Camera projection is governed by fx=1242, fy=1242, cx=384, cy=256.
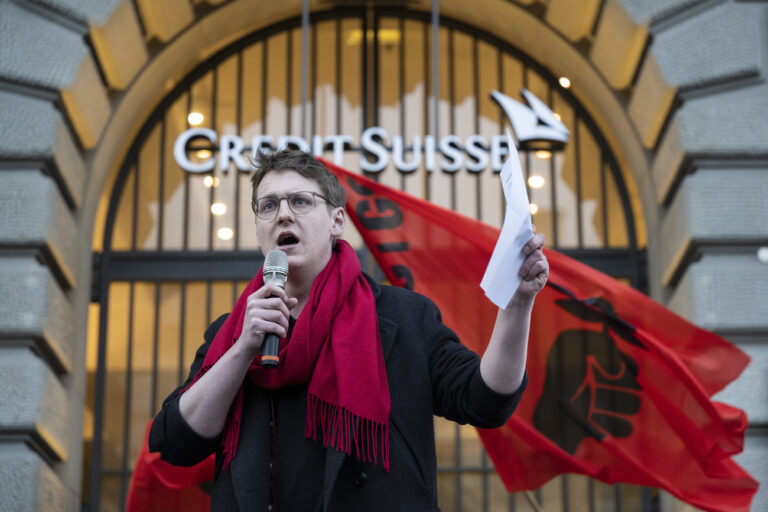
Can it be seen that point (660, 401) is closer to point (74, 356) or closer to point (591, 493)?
point (591, 493)

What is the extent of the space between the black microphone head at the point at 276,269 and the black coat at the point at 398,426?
0.31 m

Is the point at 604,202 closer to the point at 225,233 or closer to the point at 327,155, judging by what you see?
the point at 327,155

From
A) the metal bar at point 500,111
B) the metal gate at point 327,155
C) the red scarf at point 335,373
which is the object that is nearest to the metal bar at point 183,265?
the metal gate at point 327,155

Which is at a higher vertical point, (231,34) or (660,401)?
(231,34)

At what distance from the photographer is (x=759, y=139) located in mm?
8320

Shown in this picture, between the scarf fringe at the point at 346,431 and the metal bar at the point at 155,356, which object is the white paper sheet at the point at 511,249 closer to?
the scarf fringe at the point at 346,431

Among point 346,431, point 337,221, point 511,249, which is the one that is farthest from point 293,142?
point 511,249

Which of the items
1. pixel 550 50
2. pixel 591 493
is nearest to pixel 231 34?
pixel 550 50

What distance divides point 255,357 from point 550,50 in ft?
22.8

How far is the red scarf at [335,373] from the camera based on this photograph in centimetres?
334

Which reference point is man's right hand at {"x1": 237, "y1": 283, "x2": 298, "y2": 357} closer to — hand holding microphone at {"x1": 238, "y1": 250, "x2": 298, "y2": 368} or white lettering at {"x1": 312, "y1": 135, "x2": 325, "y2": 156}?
hand holding microphone at {"x1": 238, "y1": 250, "x2": 298, "y2": 368}

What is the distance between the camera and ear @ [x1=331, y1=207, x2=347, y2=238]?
3852 millimetres

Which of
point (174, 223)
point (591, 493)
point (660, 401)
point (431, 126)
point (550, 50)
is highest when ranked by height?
point (550, 50)

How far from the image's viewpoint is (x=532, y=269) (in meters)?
3.19
